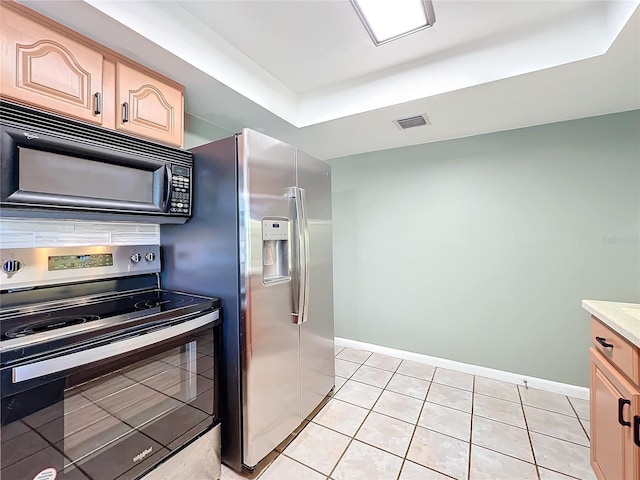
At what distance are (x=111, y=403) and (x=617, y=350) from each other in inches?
81.9

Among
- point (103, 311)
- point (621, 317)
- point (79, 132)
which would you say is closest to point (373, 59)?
point (79, 132)

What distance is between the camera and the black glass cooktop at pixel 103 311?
1105 millimetres

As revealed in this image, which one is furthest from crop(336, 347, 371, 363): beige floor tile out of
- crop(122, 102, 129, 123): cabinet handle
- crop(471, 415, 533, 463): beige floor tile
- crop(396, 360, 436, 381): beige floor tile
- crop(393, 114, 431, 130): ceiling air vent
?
crop(122, 102, 129, 123): cabinet handle

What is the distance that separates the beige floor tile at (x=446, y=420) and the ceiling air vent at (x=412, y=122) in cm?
218

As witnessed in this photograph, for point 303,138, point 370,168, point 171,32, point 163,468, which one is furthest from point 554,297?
point 171,32

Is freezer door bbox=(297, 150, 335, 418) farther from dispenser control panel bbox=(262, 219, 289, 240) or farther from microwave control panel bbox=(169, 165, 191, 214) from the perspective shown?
microwave control panel bbox=(169, 165, 191, 214)

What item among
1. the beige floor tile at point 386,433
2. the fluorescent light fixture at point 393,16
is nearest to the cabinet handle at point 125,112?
the fluorescent light fixture at point 393,16

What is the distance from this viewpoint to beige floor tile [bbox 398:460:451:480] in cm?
150

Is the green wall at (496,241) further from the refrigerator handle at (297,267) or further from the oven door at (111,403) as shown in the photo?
the oven door at (111,403)

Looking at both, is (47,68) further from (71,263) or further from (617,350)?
(617,350)

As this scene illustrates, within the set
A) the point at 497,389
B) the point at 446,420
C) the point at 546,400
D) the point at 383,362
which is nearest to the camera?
the point at 446,420

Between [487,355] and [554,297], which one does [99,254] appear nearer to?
[487,355]

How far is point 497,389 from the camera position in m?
2.35

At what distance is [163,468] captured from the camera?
1207mm
